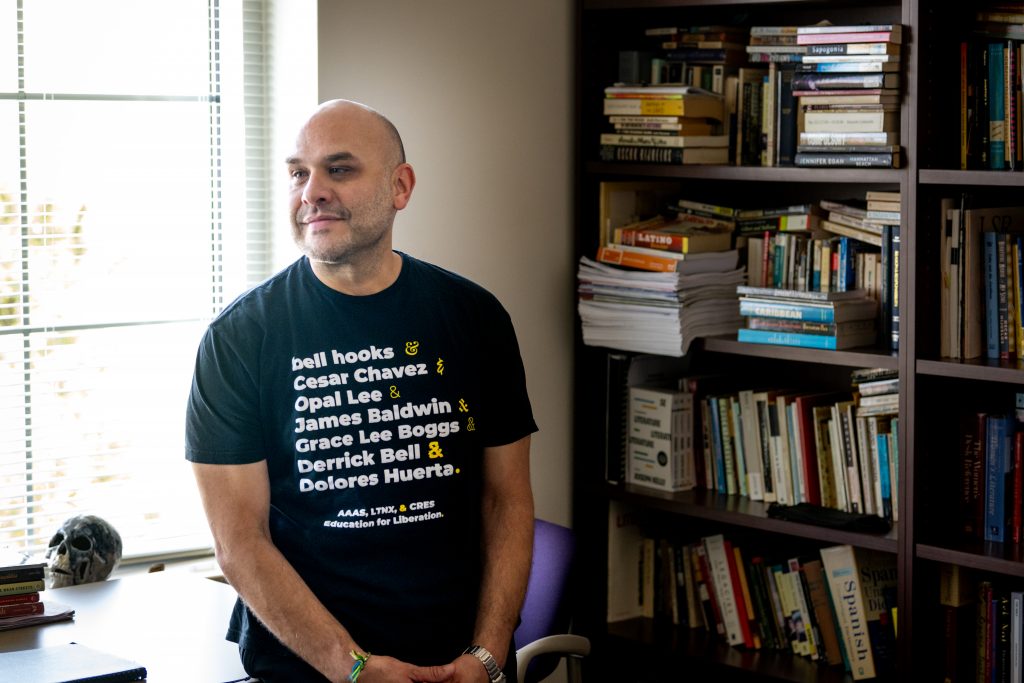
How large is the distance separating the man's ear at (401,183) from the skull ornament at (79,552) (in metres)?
0.96

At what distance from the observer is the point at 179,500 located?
2971 mm

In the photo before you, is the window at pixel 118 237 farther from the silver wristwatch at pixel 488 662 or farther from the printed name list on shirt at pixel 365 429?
the silver wristwatch at pixel 488 662

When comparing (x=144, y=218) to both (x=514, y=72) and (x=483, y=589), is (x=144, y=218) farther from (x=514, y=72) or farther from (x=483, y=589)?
(x=483, y=589)

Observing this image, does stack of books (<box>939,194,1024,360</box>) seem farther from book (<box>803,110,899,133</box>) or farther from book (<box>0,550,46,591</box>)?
book (<box>0,550,46,591</box>)

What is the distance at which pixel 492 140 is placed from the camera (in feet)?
10.3

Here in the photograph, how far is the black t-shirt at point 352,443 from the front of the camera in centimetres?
200

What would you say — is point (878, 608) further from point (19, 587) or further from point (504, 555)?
point (19, 587)

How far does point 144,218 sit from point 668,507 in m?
1.44

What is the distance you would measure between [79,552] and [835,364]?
5.80 ft

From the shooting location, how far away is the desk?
6.74ft

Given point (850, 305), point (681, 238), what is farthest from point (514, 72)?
point (850, 305)

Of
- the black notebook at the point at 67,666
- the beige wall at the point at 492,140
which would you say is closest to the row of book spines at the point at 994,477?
the beige wall at the point at 492,140

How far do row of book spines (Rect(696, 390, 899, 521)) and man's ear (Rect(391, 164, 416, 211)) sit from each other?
133cm

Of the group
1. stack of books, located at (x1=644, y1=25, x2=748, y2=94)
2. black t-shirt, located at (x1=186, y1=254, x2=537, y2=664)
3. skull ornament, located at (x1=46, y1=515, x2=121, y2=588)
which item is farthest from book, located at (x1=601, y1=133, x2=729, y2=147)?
skull ornament, located at (x1=46, y1=515, x2=121, y2=588)
